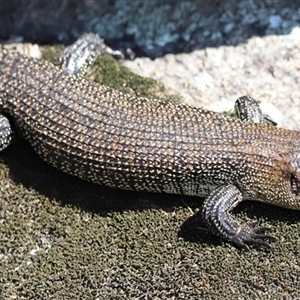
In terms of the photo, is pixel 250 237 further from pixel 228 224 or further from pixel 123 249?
pixel 123 249

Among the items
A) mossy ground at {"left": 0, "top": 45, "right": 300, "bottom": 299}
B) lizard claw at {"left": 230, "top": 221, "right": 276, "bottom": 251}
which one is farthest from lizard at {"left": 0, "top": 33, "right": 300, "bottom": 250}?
mossy ground at {"left": 0, "top": 45, "right": 300, "bottom": 299}

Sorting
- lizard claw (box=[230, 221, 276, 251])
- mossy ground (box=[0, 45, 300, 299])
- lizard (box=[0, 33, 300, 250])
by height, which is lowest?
mossy ground (box=[0, 45, 300, 299])

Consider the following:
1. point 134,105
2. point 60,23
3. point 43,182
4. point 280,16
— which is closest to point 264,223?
point 134,105

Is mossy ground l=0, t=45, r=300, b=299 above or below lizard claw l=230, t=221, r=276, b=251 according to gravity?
below

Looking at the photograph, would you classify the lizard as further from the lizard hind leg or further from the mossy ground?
the mossy ground

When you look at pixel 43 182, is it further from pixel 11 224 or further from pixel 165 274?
pixel 165 274

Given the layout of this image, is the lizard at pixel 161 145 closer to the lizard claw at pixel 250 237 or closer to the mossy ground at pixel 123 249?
the lizard claw at pixel 250 237

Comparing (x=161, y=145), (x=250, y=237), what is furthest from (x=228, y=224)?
(x=161, y=145)
